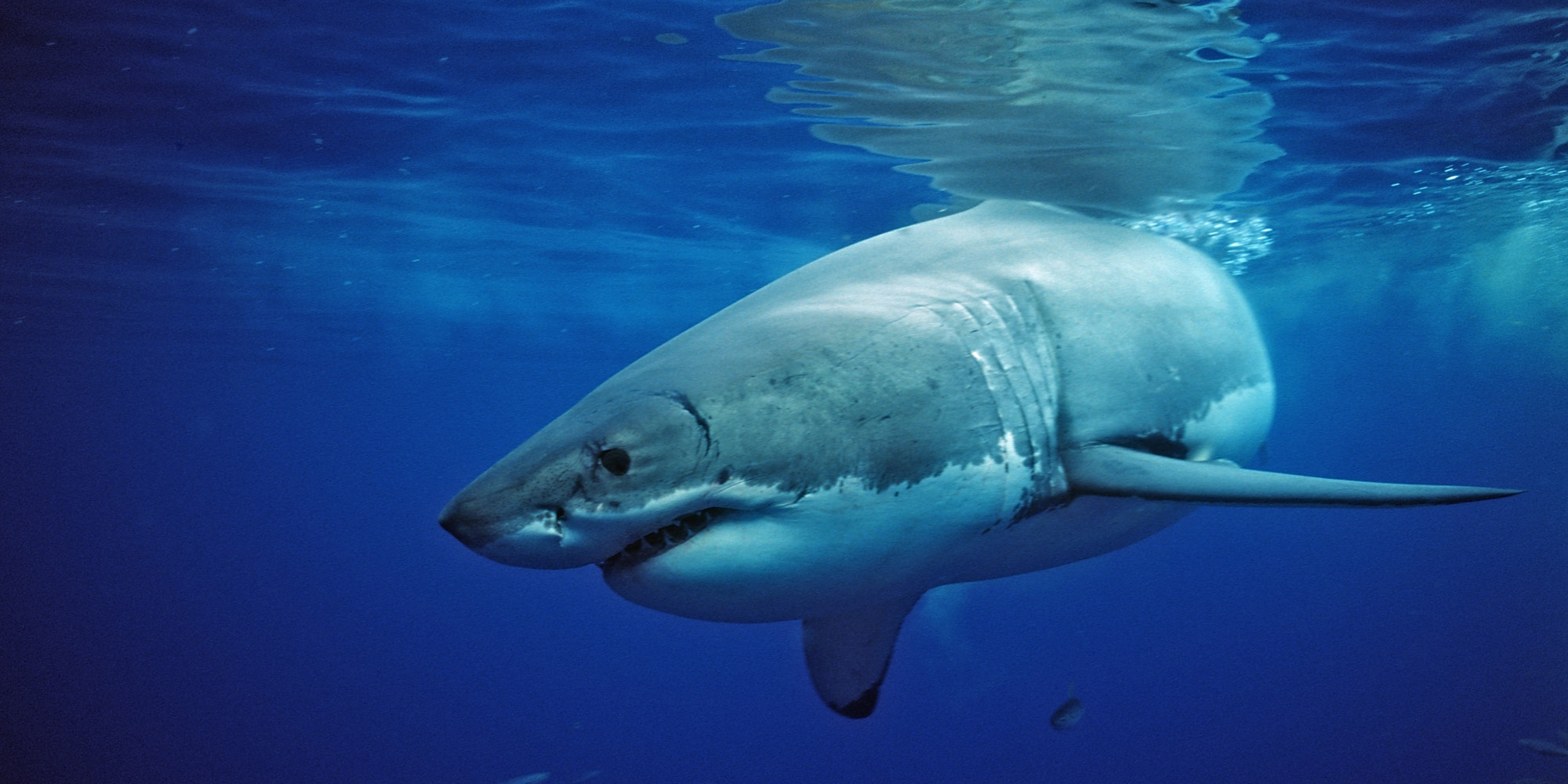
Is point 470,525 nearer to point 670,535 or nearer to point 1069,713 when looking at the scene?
point 670,535

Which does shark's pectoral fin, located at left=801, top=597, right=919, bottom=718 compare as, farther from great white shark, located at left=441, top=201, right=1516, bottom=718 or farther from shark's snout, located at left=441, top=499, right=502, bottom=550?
shark's snout, located at left=441, top=499, right=502, bottom=550

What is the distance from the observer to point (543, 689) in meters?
64.1

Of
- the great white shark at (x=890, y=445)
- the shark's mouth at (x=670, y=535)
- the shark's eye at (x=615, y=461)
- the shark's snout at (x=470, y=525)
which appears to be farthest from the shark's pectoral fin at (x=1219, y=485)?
the shark's snout at (x=470, y=525)

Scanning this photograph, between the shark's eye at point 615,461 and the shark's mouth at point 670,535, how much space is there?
0.23 metres

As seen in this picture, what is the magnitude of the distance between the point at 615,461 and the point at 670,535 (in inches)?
10.8

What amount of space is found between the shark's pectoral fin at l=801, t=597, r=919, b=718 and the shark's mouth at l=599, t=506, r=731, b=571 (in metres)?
2.06

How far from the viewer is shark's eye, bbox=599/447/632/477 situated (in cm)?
190

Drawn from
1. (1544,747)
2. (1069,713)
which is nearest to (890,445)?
(1069,713)

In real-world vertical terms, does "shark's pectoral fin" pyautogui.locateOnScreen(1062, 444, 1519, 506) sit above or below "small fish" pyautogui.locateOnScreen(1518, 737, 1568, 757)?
above

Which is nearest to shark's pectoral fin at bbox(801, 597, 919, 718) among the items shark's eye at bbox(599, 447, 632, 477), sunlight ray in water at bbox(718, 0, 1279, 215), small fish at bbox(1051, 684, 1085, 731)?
shark's eye at bbox(599, 447, 632, 477)

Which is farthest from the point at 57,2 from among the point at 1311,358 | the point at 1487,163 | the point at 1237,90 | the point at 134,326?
the point at 1311,358

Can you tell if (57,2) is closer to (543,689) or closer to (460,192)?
(460,192)

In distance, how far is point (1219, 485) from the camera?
7.88 ft

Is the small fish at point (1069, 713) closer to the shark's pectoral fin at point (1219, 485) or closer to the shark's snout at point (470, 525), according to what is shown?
the shark's pectoral fin at point (1219, 485)
